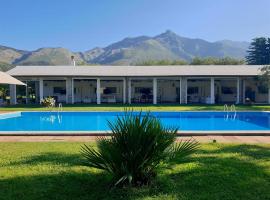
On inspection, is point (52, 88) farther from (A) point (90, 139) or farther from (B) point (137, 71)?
(A) point (90, 139)

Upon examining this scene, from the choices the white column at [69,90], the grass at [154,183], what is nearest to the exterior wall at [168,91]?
the white column at [69,90]

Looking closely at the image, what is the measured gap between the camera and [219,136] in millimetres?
12250

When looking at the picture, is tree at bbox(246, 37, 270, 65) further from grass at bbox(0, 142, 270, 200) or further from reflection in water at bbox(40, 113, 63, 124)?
grass at bbox(0, 142, 270, 200)

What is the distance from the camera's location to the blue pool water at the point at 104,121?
1772 cm

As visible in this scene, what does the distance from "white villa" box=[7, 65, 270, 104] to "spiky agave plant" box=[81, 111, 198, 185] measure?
83.2 feet

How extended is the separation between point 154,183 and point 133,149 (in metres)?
0.81

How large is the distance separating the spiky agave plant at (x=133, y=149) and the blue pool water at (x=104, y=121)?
443 inches

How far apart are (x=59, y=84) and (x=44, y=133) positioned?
23620 mm

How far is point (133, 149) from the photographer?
5309mm

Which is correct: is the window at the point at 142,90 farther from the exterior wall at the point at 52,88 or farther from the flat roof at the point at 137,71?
the exterior wall at the point at 52,88

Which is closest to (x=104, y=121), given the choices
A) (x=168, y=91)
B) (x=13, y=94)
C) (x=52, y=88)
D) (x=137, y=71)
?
(x=137, y=71)

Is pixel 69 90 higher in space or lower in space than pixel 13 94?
higher

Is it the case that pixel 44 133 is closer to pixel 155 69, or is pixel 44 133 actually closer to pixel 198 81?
pixel 155 69

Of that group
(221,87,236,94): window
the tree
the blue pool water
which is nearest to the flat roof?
(221,87,236,94): window
